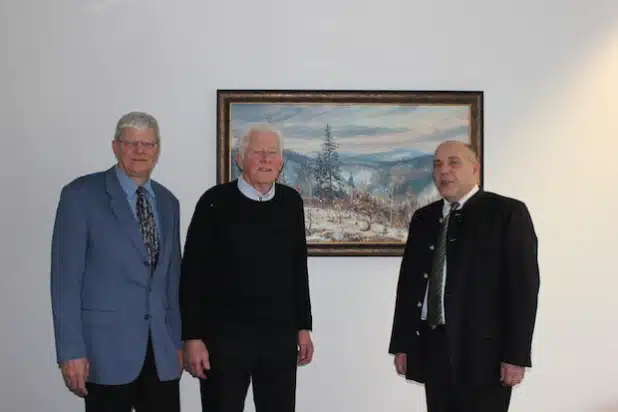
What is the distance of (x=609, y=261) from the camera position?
130 inches

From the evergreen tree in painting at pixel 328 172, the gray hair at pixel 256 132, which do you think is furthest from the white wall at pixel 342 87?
the gray hair at pixel 256 132

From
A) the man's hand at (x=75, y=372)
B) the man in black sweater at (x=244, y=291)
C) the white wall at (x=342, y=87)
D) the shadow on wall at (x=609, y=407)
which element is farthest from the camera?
the shadow on wall at (x=609, y=407)

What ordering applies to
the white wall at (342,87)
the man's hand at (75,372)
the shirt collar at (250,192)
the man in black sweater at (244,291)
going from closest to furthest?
the man's hand at (75,372), the man in black sweater at (244,291), the shirt collar at (250,192), the white wall at (342,87)

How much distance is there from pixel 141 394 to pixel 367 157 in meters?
1.56

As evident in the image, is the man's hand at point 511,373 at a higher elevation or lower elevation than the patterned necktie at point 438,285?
lower

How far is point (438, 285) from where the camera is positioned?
7.75ft

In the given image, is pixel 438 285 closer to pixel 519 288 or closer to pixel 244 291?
pixel 519 288

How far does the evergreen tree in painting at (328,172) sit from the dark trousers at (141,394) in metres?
1.28

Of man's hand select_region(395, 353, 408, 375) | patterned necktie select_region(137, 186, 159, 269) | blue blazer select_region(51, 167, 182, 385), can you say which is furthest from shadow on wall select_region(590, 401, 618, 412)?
patterned necktie select_region(137, 186, 159, 269)

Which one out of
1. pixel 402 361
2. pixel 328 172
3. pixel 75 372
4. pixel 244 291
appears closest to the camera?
pixel 75 372

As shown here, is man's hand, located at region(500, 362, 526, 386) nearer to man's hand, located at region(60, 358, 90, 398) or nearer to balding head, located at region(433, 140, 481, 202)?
balding head, located at region(433, 140, 481, 202)

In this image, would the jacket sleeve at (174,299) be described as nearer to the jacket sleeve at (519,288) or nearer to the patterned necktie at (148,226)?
the patterned necktie at (148,226)

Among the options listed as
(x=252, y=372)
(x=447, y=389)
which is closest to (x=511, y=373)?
(x=447, y=389)

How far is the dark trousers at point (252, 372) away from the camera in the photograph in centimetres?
230
